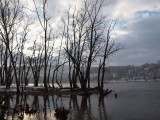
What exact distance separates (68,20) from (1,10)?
1287 centimetres

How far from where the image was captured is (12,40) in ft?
97.2

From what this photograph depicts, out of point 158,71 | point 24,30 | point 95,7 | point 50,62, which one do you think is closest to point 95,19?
point 95,7

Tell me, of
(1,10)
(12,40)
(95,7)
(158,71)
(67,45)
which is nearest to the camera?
(1,10)

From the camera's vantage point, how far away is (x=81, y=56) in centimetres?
3195

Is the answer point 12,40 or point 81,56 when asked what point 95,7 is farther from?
point 12,40

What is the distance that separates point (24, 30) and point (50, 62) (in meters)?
11.9

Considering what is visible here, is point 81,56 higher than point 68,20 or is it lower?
lower

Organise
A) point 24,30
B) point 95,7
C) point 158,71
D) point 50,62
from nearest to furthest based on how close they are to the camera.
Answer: point 95,7 → point 24,30 → point 50,62 → point 158,71

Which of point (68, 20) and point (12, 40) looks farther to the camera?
point (68, 20)

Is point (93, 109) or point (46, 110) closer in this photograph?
point (46, 110)

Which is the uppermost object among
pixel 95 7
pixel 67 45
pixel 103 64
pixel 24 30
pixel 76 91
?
pixel 95 7

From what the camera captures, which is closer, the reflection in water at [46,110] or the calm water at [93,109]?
the reflection in water at [46,110]

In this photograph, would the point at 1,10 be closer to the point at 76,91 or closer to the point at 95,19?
the point at 95,19

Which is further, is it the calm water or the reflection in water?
the calm water
